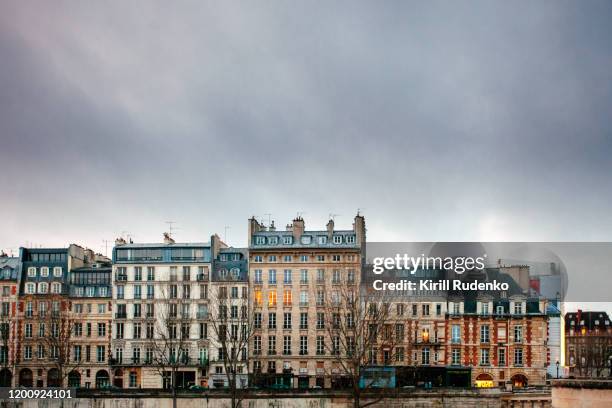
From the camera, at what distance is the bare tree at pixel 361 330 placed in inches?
2440

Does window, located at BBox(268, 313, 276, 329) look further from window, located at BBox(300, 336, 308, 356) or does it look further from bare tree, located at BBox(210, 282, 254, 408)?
window, located at BBox(300, 336, 308, 356)

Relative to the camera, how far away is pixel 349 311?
224ft

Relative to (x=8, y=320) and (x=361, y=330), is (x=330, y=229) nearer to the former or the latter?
(x=361, y=330)

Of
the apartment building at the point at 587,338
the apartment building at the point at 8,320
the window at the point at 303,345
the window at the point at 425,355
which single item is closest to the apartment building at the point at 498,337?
the window at the point at 425,355

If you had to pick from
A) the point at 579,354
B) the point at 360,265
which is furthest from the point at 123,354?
the point at 579,354

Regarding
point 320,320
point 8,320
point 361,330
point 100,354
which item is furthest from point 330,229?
point 8,320

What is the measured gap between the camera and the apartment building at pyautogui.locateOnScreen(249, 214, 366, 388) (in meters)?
71.0

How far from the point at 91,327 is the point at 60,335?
4.61 metres

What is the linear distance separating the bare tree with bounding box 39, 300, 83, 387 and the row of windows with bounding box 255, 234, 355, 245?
59.8ft

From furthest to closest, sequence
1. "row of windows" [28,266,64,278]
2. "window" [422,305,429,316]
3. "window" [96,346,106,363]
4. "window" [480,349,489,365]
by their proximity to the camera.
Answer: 1. "row of windows" [28,266,64,278]
2. "window" [96,346,106,363]
3. "window" [422,305,429,316]
4. "window" [480,349,489,365]

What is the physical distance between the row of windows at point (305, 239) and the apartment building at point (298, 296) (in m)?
0.09

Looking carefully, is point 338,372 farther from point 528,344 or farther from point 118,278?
point 118,278

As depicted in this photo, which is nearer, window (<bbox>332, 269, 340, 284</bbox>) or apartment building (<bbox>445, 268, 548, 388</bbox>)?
apartment building (<bbox>445, 268, 548, 388</bbox>)

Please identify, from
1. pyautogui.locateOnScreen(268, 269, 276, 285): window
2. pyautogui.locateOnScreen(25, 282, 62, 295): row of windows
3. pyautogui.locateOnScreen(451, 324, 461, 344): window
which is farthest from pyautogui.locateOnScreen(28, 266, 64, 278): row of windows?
pyautogui.locateOnScreen(451, 324, 461, 344): window
